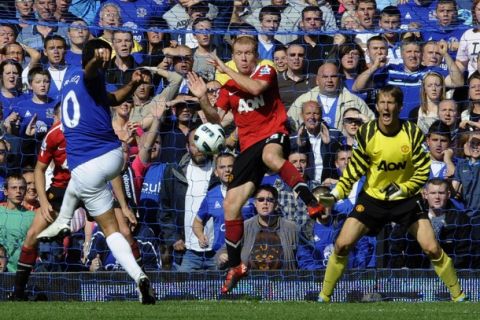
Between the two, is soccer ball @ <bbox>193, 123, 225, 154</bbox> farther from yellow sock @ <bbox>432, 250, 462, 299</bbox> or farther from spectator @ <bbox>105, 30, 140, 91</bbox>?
spectator @ <bbox>105, 30, 140, 91</bbox>

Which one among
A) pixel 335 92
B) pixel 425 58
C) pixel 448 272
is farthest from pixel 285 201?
pixel 448 272

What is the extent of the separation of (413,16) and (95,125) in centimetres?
664

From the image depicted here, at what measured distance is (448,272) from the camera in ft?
37.0

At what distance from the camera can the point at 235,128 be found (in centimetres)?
1514

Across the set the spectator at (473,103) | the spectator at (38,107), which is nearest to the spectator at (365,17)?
the spectator at (473,103)

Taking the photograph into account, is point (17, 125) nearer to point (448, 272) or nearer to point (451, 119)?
point (451, 119)

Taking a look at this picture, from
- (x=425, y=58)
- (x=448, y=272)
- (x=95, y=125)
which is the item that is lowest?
(x=448, y=272)

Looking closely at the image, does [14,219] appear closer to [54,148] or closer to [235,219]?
[54,148]

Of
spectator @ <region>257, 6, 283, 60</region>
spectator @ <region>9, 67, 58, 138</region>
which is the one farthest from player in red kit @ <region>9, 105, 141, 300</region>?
spectator @ <region>257, 6, 283, 60</region>

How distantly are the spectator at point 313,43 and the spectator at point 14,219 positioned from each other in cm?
406

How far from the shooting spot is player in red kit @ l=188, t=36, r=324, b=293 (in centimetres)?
1165

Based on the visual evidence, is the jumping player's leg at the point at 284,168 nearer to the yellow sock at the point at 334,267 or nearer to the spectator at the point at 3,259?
the yellow sock at the point at 334,267

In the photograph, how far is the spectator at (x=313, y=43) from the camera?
51.3 feet

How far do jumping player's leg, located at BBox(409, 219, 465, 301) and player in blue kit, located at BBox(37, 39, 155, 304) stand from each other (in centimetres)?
261
